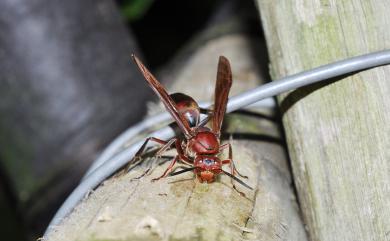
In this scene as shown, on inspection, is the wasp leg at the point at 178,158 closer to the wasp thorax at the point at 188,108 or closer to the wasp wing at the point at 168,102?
the wasp wing at the point at 168,102

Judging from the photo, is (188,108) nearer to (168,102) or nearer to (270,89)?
(168,102)

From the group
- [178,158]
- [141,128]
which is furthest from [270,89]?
[141,128]

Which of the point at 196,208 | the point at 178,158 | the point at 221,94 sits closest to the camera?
the point at 196,208

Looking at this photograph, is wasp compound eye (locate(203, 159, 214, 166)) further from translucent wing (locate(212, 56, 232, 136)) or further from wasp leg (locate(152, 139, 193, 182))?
translucent wing (locate(212, 56, 232, 136))

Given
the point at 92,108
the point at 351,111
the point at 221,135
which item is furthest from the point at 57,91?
the point at 351,111

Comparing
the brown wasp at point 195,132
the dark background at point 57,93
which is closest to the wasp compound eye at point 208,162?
the brown wasp at point 195,132

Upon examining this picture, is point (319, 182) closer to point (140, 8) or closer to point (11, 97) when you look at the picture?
point (11, 97)
